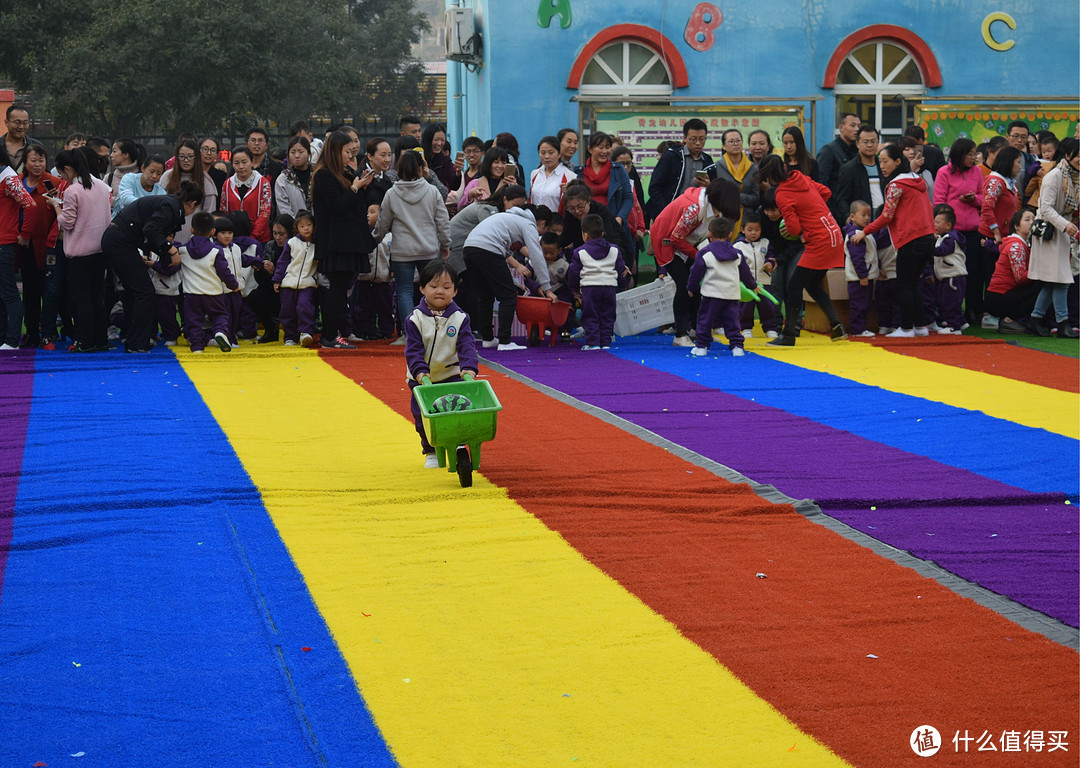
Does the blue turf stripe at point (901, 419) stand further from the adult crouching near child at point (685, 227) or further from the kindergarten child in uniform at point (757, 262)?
the kindergarten child in uniform at point (757, 262)

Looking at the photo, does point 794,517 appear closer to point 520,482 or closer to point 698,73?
point 520,482

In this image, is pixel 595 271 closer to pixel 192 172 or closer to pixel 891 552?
pixel 192 172

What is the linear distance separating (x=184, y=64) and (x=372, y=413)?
25094 millimetres

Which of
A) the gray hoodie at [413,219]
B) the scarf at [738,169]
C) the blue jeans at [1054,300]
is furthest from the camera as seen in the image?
the scarf at [738,169]

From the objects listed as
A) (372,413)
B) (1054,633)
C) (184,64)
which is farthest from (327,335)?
(184,64)

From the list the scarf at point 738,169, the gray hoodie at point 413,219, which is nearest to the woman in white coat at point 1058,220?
the scarf at point 738,169

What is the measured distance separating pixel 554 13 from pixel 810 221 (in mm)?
9069

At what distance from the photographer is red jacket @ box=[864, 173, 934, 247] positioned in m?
12.6

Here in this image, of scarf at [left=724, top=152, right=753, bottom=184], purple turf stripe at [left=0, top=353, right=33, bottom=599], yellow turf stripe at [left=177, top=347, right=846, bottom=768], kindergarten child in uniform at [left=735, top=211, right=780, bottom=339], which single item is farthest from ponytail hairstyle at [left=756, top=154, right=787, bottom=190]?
purple turf stripe at [left=0, top=353, right=33, bottom=599]

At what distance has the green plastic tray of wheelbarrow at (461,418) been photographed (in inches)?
259

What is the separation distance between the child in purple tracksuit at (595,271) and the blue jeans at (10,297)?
5.22 metres

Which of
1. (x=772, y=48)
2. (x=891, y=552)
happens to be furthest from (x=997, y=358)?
(x=772, y=48)

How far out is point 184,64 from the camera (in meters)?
31.7

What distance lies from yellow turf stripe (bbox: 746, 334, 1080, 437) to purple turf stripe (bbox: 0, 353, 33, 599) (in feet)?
20.8
